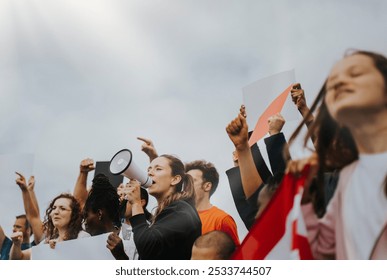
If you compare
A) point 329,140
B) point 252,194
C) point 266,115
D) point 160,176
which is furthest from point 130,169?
point 329,140

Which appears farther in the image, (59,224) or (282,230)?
(59,224)

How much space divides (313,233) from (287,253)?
0.81ft

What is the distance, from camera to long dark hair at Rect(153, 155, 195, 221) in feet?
14.5

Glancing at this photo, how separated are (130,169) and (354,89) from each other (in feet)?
6.32

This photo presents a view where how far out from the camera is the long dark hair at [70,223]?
4.66 metres

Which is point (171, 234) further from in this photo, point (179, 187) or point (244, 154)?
point (244, 154)

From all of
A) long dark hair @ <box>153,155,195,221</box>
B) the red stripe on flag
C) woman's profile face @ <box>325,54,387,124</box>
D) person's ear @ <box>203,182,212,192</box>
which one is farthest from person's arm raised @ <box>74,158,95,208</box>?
woman's profile face @ <box>325,54,387,124</box>

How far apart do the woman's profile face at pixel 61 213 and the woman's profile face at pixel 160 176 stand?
0.75 m

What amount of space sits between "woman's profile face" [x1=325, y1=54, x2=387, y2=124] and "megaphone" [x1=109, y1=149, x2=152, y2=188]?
63.7 inches

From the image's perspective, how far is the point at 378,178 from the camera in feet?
12.5

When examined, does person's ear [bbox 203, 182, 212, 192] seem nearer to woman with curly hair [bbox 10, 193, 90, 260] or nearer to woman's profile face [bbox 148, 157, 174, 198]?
woman's profile face [bbox 148, 157, 174, 198]

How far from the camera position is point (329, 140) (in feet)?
13.1
